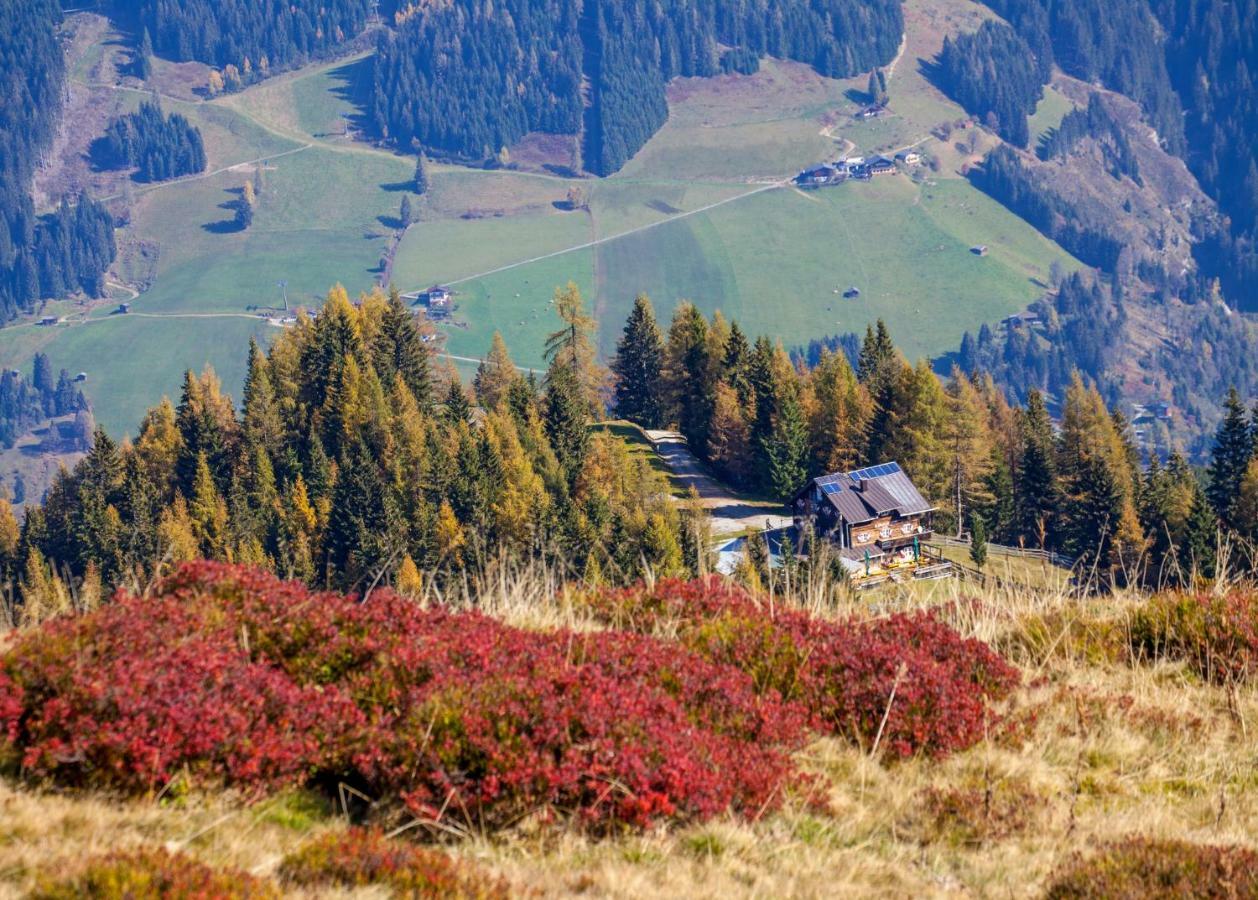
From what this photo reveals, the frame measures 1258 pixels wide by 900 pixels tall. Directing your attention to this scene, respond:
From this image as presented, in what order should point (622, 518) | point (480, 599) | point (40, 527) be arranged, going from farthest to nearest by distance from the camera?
point (40, 527), point (622, 518), point (480, 599)

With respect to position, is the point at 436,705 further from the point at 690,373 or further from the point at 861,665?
the point at 690,373

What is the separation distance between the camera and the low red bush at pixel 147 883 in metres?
6.85

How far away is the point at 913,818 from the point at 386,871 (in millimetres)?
3766

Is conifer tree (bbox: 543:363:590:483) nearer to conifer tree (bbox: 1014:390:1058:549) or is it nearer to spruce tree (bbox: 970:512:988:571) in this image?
spruce tree (bbox: 970:512:988:571)

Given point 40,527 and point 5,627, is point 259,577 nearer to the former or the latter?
point 5,627

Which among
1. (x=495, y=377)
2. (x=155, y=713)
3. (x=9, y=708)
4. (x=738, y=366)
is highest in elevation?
(x=9, y=708)

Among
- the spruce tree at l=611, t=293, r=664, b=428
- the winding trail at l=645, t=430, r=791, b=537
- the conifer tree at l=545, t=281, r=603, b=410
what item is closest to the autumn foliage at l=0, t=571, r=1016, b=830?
the winding trail at l=645, t=430, r=791, b=537

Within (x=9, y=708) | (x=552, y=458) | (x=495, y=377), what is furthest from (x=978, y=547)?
(x=9, y=708)

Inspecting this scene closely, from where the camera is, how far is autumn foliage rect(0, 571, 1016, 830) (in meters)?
8.66

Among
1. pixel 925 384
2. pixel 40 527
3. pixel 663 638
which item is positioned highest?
pixel 663 638

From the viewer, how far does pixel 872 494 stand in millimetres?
82438

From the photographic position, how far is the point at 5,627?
11.8 meters

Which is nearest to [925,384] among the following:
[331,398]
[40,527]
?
[331,398]

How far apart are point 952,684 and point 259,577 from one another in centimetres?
552
